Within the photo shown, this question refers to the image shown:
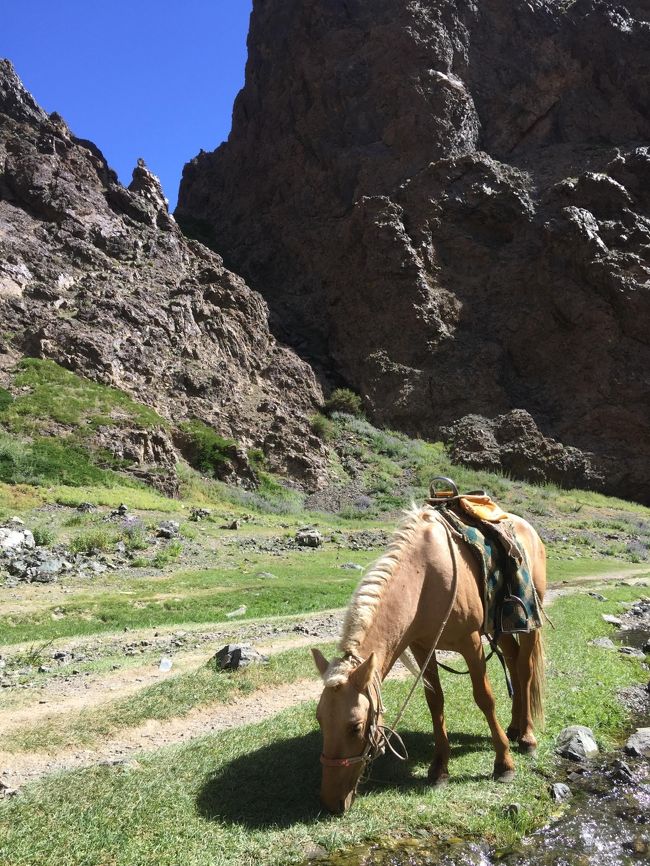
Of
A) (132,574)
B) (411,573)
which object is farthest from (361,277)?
(411,573)

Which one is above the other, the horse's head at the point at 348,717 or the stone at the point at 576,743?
the horse's head at the point at 348,717

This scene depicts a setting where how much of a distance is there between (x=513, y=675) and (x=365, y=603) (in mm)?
3571

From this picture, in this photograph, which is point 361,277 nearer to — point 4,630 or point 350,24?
point 350,24

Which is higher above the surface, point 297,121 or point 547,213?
point 297,121

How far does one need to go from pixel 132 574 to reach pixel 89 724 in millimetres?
11060

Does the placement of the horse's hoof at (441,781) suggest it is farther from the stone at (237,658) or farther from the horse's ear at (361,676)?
the stone at (237,658)

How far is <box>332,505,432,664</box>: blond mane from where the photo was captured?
4556 mm

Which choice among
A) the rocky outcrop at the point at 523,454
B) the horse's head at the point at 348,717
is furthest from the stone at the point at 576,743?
the rocky outcrop at the point at 523,454

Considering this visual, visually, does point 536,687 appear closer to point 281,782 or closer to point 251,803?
point 281,782

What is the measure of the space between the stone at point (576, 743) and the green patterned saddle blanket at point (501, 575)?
1433mm

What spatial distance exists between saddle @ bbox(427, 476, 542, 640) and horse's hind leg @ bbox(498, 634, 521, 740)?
2.33 ft

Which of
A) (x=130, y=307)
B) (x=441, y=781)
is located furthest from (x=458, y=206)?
(x=441, y=781)

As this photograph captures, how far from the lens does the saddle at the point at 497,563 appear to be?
→ 6121mm

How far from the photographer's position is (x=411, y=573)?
5.31 m
